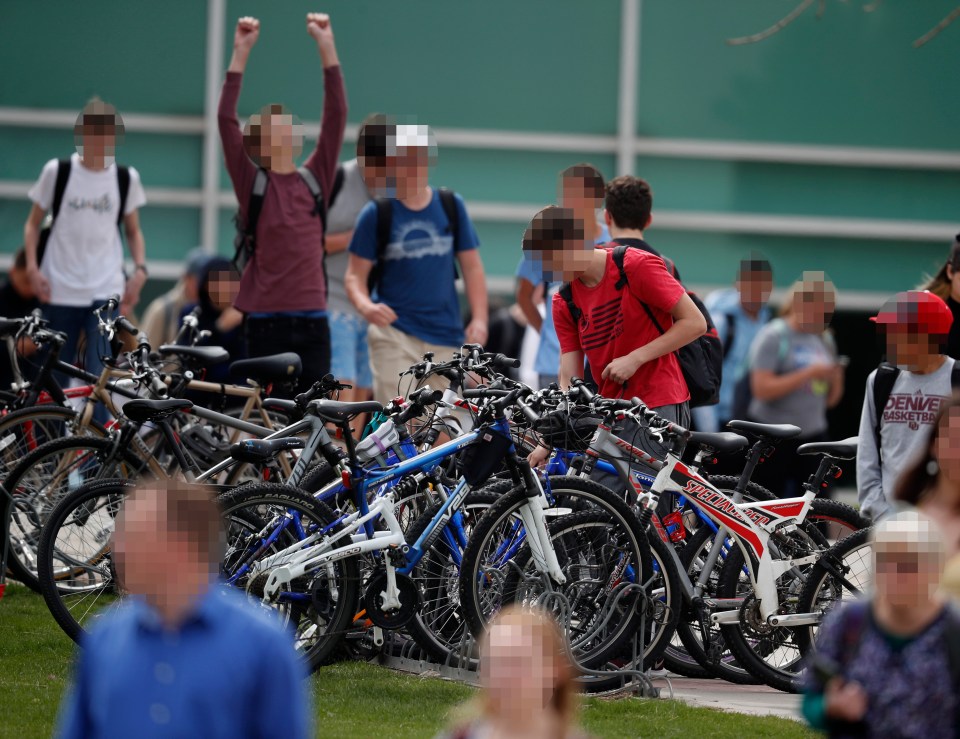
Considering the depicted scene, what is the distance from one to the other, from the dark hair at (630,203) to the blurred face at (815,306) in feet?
7.40

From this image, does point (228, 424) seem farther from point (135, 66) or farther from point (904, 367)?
point (135, 66)

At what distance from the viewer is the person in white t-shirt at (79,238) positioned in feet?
31.3

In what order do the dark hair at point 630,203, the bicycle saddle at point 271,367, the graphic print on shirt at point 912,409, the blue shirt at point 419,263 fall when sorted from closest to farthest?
1. the graphic print on shirt at point 912,409
2. the dark hair at point 630,203
3. the bicycle saddle at point 271,367
4. the blue shirt at point 419,263

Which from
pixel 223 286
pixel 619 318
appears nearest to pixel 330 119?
pixel 223 286

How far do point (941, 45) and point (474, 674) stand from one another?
30.4 ft

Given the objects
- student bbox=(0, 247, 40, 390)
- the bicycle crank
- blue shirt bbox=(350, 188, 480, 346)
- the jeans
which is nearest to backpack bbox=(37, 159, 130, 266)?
student bbox=(0, 247, 40, 390)

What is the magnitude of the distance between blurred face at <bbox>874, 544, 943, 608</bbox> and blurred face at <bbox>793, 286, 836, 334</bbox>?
20.3ft

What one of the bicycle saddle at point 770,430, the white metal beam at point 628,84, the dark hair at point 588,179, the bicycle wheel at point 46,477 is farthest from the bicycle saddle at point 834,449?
the white metal beam at point 628,84

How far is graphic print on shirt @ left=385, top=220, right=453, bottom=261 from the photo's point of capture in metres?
8.45

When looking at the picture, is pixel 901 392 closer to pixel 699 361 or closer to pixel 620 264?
pixel 699 361

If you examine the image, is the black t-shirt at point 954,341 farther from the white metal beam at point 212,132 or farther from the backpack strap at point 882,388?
the white metal beam at point 212,132

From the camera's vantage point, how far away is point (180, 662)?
10.1 ft

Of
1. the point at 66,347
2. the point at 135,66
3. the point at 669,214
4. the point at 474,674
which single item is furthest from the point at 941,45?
the point at 474,674

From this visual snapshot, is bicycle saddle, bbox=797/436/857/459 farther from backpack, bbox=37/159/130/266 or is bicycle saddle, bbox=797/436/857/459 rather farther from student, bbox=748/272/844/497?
backpack, bbox=37/159/130/266
